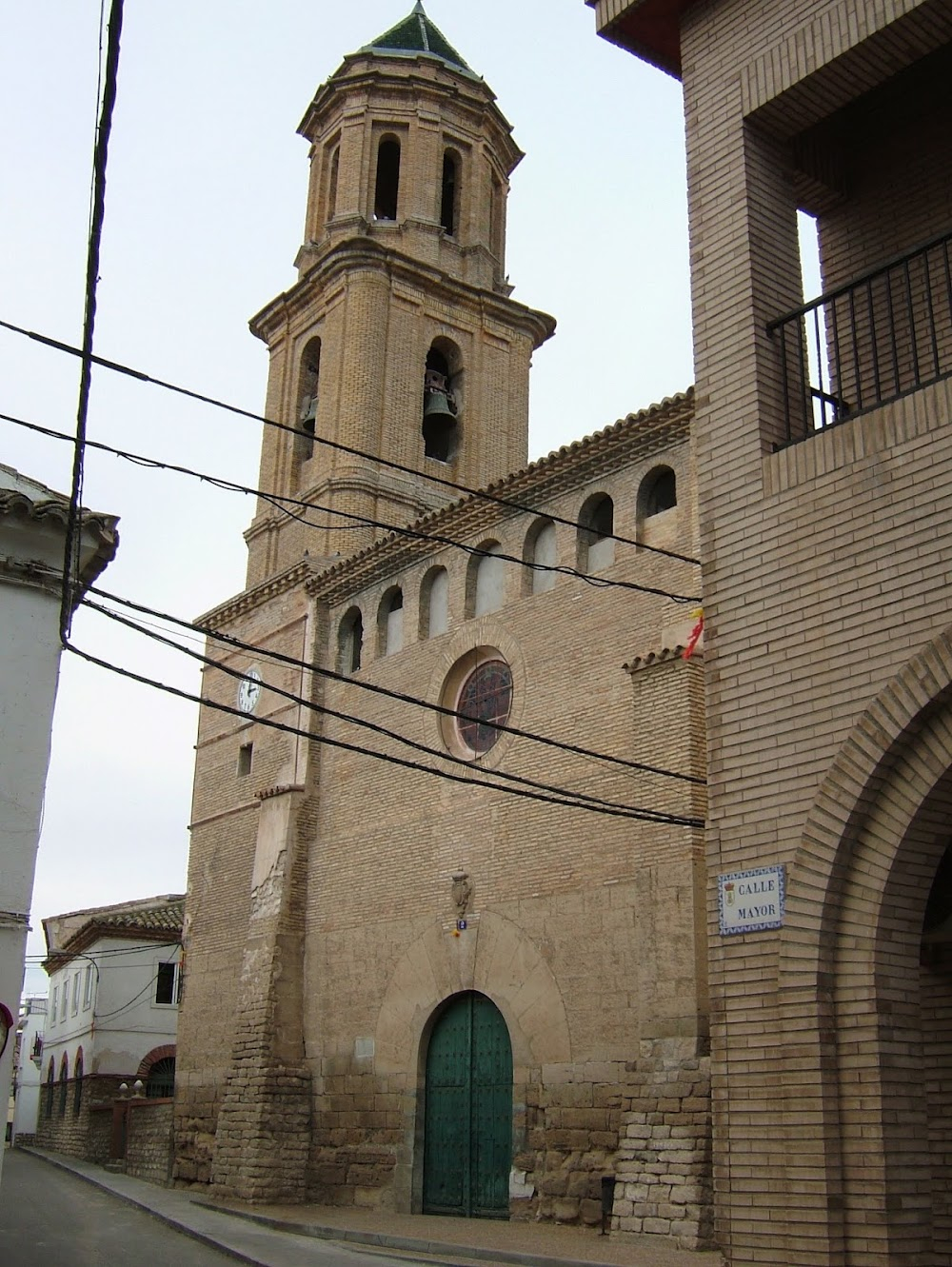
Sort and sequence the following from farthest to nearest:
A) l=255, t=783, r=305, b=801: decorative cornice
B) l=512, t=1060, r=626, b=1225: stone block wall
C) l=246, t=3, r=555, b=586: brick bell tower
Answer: l=246, t=3, r=555, b=586: brick bell tower
l=255, t=783, r=305, b=801: decorative cornice
l=512, t=1060, r=626, b=1225: stone block wall

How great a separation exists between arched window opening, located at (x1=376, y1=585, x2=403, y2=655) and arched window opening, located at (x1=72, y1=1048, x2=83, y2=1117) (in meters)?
21.3

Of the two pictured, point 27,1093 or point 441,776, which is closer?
point 441,776

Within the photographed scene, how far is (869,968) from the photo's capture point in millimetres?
5793

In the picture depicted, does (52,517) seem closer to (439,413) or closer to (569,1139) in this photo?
(569,1139)

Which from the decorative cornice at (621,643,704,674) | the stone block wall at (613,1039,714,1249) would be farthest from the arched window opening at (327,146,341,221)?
the stone block wall at (613,1039,714,1249)

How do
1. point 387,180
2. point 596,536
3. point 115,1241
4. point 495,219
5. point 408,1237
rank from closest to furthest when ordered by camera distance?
1. point 408,1237
2. point 115,1241
3. point 596,536
4. point 387,180
5. point 495,219

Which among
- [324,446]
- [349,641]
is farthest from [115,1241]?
[324,446]

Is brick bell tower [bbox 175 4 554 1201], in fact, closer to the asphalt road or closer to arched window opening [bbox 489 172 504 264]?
arched window opening [bbox 489 172 504 264]

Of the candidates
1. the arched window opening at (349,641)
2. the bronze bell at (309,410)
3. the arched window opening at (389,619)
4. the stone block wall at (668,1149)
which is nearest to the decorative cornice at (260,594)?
the arched window opening at (349,641)

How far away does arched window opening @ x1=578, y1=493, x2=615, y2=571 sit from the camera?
15734 millimetres

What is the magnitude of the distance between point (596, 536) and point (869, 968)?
1058 cm

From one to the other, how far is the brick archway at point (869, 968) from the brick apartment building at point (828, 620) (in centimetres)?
1

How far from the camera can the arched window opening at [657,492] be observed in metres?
15.3

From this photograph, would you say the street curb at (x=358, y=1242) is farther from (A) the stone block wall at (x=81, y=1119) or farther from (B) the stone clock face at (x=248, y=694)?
(A) the stone block wall at (x=81, y=1119)
